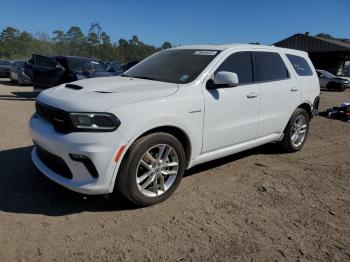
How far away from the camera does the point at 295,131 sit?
597cm

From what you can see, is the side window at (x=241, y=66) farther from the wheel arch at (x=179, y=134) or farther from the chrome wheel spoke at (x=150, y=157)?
the chrome wheel spoke at (x=150, y=157)

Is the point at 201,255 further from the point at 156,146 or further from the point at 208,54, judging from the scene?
the point at 208,54

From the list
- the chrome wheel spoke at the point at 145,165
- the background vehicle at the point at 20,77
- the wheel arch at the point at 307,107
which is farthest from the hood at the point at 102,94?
the background vehicle at the point at 20,77

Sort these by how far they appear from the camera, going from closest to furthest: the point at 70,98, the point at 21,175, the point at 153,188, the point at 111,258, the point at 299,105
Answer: the point at 111,258 → the point at 70,98 → the point at 153,188 → the point at 21,175 → the point at 299,105

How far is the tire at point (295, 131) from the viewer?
5723 millimetres

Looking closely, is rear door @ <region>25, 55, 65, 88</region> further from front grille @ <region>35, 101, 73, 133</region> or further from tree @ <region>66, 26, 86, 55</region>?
tree @ <region>66, 26, 86, 55</region>

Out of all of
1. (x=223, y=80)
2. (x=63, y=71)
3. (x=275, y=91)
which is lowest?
(x=63, y=71)

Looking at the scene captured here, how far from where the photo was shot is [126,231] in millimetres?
3262

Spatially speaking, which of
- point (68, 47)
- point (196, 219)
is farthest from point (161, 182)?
point (68, 47)

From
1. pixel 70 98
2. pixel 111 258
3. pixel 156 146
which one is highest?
pixel 70 98

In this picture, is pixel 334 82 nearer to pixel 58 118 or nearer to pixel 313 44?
pixel 313 44

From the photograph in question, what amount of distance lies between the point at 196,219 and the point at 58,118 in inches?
69.3

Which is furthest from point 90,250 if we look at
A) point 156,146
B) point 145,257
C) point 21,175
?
point 21,175

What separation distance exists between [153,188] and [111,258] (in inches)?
41.7
